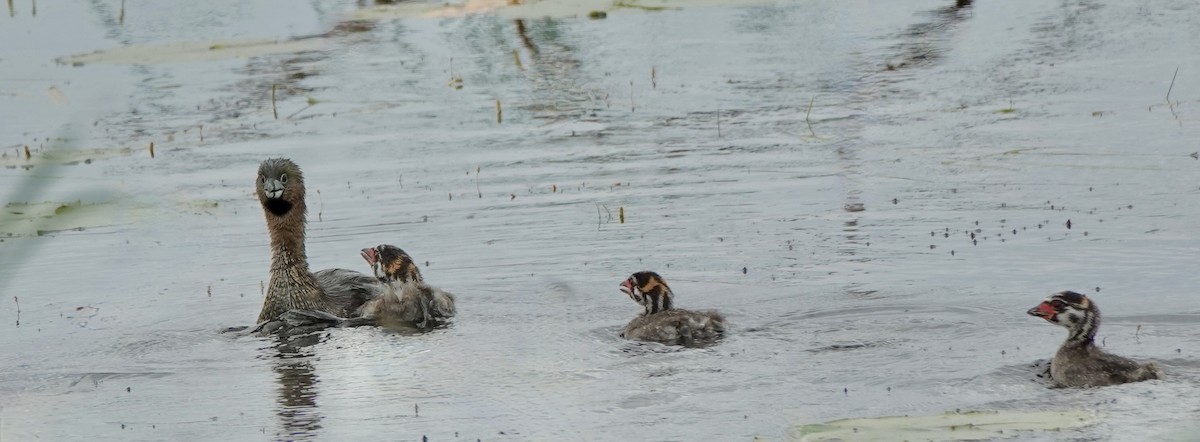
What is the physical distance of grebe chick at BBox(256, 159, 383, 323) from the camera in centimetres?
1070

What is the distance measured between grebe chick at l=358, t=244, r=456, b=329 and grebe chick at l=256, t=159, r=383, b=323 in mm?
206

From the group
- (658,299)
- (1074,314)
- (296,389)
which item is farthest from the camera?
(658,299)

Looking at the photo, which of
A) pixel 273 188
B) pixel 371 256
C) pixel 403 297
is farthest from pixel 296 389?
pixel 273 188

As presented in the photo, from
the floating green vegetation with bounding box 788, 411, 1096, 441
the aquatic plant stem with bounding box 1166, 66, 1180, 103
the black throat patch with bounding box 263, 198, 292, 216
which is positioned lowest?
the floating green vegetation with bounding box 788, 411, 1096, 441

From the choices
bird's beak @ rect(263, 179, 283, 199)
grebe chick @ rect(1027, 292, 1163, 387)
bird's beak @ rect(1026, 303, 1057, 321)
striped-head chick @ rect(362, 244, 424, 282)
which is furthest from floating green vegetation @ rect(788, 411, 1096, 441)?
bird's beak @ rect(263, 179, 283, 199)

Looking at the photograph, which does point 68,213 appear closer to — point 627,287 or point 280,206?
point 280,206

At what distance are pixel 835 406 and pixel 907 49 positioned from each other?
35.3 ft

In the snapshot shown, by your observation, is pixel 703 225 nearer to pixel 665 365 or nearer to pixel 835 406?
pixel 665 365

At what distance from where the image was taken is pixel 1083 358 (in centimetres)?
805

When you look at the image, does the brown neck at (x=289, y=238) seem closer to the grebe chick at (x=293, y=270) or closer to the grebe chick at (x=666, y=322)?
the grebe chick at (x=293, y=270)

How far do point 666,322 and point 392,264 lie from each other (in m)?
1.98

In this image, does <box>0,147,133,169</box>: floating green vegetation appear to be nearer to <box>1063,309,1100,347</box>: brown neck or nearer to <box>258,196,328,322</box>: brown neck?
<box>258,196,328,322</box>: brown neck

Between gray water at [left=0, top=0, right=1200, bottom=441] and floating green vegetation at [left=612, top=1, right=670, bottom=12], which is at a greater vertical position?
floating green vegetation at [left=612, top=1, right=670, bottom=12]

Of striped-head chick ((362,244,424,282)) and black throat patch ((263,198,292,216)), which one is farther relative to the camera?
black throat patch ((263,198,292,216))
